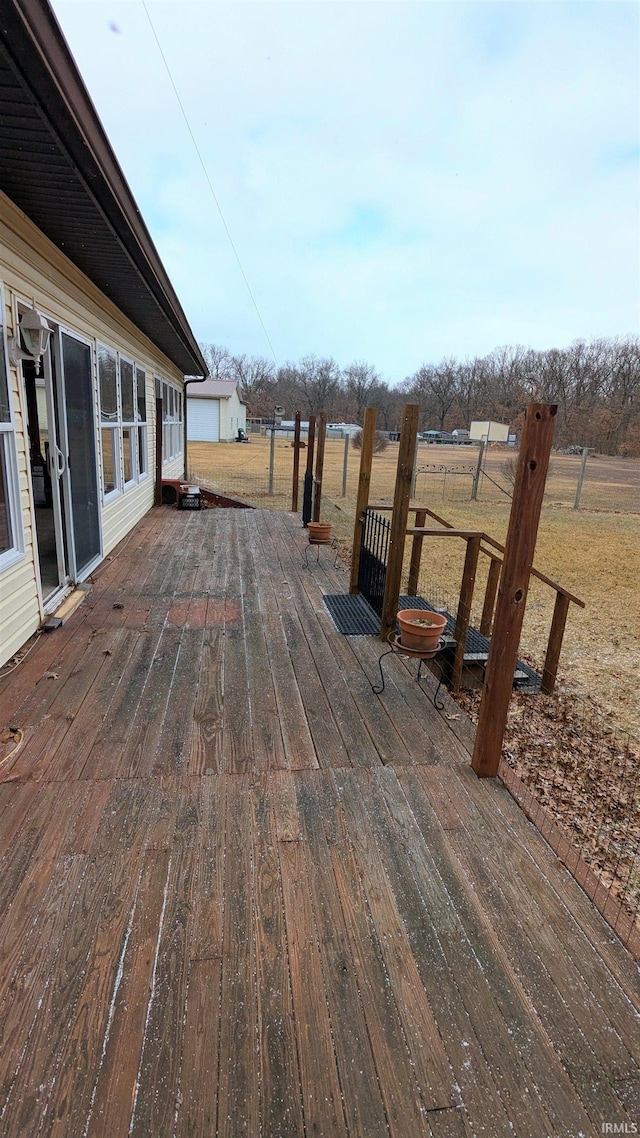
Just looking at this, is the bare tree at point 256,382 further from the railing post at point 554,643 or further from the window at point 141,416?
the railing post at point 554,643

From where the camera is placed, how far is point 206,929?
1.39 meters

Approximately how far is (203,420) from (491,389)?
62.3 ft

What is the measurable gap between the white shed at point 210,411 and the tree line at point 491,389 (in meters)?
6.45

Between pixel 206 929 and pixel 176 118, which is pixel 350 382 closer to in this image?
pixel 176 118

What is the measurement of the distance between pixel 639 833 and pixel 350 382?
48283mm

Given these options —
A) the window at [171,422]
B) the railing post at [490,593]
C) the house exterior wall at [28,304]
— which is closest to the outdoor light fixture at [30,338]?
the house exterior wall at [28,304]

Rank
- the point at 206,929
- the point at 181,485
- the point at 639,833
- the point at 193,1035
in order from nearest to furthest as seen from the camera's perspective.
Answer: the point at 193,1035, the point at 206,929, the point at 639,833, the point at 181,485

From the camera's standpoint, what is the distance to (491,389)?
114 feet

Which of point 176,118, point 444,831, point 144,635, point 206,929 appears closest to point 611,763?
point 444,831

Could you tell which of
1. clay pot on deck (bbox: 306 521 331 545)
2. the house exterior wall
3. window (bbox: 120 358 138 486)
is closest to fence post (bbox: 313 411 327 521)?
clay pot on deck (bbox: 306 521 331 545)

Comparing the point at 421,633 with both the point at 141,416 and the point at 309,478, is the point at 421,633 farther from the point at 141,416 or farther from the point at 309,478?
the point at 141,416

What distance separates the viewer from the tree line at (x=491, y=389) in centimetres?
2473

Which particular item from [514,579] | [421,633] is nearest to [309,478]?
[421,633]

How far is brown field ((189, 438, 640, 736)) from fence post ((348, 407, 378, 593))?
1.55m
